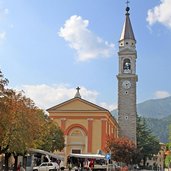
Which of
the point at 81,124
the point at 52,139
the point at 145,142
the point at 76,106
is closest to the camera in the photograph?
the point at 52,139

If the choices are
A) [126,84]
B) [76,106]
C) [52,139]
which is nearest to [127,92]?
[126,84]

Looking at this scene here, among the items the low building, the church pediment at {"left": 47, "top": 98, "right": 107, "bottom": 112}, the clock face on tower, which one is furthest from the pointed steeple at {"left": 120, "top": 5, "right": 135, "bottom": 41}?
the church pediment at {"left": 47, "top": 98, "right": 107, "bottom": 112}

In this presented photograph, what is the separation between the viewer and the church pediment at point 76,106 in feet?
234

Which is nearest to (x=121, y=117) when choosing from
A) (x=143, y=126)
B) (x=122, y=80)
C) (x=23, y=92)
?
(x=122, y=80)

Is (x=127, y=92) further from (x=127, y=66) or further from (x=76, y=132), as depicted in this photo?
(x=76, y=132)

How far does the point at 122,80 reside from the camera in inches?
3110

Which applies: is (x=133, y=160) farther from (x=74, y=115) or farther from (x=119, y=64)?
(x=119, y=64)

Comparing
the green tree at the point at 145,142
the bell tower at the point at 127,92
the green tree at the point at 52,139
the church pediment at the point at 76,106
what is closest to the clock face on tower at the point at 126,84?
the bell tower at the point at 127,92

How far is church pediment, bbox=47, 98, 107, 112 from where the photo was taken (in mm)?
71250

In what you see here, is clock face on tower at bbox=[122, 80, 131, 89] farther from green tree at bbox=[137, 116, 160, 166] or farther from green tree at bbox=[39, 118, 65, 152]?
green tree at bbox=[39, 118, 65, 152]

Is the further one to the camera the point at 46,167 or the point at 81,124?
the point at 81,124

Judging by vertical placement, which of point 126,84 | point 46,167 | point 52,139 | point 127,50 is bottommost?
point 46,167

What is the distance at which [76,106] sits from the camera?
72.1 m

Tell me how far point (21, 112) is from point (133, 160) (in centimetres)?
4127
